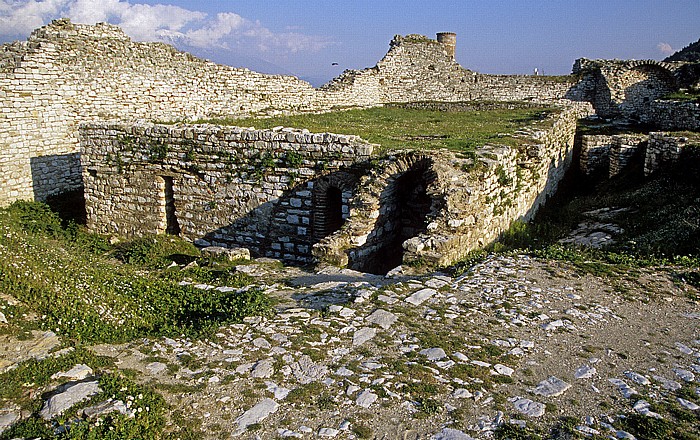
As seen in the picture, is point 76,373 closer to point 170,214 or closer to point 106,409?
point 106,409

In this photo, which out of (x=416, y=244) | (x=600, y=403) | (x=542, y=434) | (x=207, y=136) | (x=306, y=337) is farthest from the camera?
(x=207, y=136)

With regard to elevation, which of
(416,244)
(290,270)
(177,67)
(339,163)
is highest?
(177,67)

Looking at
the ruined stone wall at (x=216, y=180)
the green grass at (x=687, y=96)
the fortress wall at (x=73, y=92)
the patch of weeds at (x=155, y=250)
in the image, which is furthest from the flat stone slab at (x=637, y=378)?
the green grass at (x=687, y=96)

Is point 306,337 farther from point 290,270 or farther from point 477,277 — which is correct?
point 290,270

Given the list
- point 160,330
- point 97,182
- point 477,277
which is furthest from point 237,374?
point 97,182

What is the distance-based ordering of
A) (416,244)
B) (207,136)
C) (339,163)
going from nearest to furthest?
1. (416,244)
2. (339,163)
3. (207,136)

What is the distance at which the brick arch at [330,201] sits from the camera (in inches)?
421

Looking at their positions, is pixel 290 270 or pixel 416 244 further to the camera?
pixel 290 270

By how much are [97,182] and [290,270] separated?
22.4ft

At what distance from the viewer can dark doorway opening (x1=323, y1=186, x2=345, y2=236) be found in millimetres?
10952

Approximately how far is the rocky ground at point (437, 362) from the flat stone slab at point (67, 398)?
0.05 feet

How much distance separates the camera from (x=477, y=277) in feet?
23.9

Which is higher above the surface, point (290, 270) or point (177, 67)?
point (177, 67)

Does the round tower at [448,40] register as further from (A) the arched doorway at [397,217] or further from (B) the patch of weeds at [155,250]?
(B) the patch of weeds at [155,250]
